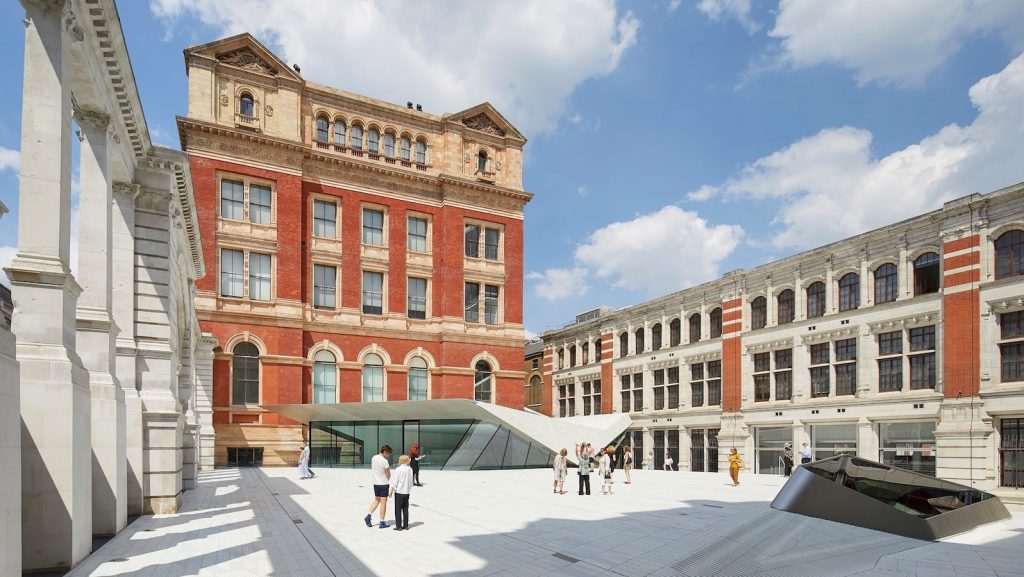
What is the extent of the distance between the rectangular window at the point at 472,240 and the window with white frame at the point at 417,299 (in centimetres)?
378

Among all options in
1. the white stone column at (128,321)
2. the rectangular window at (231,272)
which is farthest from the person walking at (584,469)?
the rectangular window at (231,272)

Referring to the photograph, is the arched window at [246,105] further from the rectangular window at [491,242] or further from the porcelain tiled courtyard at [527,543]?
the porcelain tiled courtyard at [527,543]

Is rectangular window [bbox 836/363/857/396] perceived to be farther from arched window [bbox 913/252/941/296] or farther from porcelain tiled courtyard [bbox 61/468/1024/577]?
porcelain tiled courtyard [bbox 61/468/1024/577]

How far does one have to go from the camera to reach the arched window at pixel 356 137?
42688 millimetres

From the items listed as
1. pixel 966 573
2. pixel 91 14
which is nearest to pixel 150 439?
pixel 91 14

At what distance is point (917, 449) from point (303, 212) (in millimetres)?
34890

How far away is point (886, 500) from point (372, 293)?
107 feet

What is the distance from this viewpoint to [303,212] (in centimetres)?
4047

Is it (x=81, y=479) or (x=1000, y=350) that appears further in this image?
(x=1000, y=350)

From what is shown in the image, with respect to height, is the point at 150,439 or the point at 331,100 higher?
the point at 331,100

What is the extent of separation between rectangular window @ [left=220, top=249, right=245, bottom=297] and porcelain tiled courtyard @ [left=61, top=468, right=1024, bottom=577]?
20.2 m

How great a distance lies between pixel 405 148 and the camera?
44438 mm

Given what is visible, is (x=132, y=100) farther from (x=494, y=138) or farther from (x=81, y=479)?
(x=494, y=138)

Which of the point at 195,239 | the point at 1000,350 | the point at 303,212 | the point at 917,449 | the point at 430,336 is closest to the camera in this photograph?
the point at 195,239
